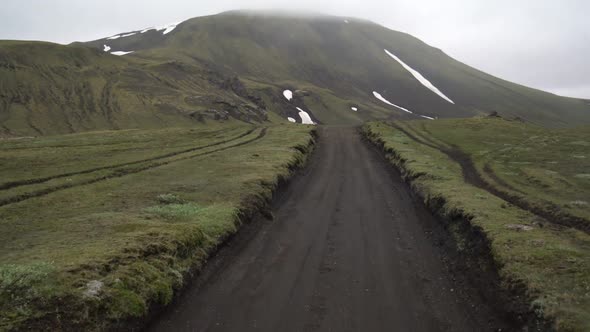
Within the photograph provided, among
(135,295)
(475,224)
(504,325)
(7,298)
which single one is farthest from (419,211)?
(7,298)

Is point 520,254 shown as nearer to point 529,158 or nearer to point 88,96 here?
point 529,158

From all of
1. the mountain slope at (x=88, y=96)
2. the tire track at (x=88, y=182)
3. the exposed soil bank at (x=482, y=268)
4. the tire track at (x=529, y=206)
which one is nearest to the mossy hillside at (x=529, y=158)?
the tire track at (x=529, y=206)

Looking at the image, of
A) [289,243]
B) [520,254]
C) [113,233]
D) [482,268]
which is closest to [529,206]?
[520,254]

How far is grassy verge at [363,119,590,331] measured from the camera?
42.3 feet

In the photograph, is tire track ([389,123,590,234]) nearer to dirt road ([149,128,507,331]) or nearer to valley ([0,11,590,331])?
valley ([0,11,590,331])

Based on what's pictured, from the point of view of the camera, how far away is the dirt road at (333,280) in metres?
13.8

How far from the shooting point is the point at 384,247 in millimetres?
20750

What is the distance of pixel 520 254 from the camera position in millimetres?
16672

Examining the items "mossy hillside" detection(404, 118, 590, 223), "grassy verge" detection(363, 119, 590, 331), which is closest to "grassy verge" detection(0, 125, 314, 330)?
"grassy verge" detection(363, 119, 590, 331)

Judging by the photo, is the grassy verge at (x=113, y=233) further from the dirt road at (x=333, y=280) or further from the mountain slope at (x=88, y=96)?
the mountain slope at (x=88, y=96)

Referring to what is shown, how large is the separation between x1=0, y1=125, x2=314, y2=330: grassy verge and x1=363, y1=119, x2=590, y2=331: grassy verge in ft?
38.1

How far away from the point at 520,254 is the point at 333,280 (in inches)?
298

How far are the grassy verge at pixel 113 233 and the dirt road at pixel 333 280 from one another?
1.27 meters

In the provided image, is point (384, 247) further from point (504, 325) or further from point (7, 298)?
point (7, 298)
